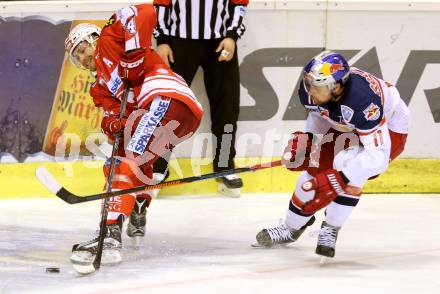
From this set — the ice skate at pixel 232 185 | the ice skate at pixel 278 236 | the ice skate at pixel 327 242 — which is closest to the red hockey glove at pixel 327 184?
the ice skate at pixel 327 242

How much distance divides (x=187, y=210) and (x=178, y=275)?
1514 mm

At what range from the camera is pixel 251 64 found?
5.87 m

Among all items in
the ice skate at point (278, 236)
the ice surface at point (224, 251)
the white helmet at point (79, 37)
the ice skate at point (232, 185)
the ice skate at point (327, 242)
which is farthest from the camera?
the ice skate at point (232, 185)

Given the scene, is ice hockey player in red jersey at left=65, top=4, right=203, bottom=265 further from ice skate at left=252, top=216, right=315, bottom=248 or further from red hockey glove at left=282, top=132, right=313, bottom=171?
Answer: ice skate at left=252, top=216, right=315, bottom=248

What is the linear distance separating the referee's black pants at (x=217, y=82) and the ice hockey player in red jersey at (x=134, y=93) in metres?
1.17

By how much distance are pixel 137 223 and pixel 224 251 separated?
43 cm

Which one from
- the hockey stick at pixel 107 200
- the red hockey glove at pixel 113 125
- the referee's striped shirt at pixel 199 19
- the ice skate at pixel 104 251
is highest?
the referee's striped shirt at pixel 199 19

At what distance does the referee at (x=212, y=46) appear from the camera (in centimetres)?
564

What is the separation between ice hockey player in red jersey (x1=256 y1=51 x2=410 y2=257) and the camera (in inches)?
159

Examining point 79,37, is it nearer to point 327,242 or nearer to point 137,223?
point 137,223

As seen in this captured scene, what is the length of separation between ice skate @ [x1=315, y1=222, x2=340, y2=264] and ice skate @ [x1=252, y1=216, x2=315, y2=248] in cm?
24

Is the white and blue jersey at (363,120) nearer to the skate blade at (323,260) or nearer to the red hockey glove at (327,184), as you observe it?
the red hockey glove at (327,184)

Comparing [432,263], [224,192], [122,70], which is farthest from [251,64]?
[432,263]

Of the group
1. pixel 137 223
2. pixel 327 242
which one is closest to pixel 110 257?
pixel 137 223
